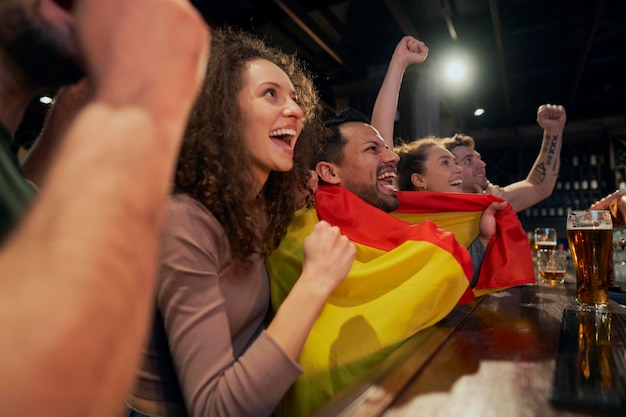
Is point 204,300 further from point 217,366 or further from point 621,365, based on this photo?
point 621,365

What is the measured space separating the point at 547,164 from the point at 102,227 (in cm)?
389

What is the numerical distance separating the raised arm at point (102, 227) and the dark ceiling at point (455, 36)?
3218mm

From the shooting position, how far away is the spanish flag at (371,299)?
1037 mm

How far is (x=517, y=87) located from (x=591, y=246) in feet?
20.0

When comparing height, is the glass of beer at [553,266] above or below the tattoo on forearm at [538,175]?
below

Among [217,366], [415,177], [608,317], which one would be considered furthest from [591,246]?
[415,177]

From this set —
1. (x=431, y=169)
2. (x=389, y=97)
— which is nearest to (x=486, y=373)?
(x=389, y=97)

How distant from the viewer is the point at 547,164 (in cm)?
350

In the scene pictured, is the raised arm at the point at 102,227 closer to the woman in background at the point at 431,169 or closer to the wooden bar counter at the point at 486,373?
the wooden bar counter at the point at 486,373

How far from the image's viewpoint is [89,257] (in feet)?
0.90

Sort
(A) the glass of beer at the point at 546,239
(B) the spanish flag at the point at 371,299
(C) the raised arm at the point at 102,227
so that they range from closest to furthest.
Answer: (C) the raised arm at the point at 102,227, (B) the spanish flag at the point at 371,299, (A) the glass of beer at the point at 546,239

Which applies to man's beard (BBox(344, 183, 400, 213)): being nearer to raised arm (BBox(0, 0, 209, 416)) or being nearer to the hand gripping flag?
the hand gripping flag

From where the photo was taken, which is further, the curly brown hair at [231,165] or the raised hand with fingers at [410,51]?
the raised hand with fingers at [410,51]

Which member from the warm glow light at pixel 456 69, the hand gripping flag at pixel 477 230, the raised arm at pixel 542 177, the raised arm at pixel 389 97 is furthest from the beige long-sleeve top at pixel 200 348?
the warm glow light at pixel 456 69
